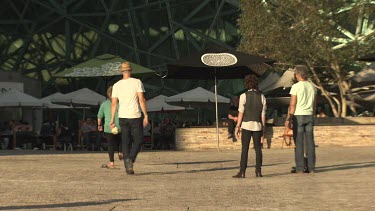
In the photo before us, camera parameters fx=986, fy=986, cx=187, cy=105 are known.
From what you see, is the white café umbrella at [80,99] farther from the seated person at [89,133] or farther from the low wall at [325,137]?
the low wall at [325,137]

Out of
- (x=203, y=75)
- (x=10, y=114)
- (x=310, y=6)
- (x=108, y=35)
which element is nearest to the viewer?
(x=203, y=75)

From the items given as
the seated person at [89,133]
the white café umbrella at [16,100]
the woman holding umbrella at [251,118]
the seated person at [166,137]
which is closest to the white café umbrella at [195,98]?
the seated person at [166,137]

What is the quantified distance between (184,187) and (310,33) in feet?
57.1

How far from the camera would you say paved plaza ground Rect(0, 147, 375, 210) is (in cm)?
927

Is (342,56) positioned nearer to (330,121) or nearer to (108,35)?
(330,121)

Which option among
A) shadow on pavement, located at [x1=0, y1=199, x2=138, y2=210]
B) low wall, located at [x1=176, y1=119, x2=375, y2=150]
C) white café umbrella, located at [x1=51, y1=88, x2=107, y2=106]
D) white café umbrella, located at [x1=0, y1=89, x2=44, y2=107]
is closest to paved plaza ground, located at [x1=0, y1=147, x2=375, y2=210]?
shadow on pavement, located at [x1=0, y1=199, x2=138, y2=210]

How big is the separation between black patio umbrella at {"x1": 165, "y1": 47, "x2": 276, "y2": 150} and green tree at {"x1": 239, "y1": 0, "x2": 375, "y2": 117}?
496 cm

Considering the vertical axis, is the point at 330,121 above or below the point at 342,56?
below

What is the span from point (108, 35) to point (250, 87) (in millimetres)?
40334

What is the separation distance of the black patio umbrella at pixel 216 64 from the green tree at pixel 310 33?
16.3ft

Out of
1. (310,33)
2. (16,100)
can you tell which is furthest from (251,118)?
(16,100)

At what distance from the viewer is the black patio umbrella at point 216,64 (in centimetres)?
2162

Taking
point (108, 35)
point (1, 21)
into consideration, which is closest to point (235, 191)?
point (108, 35)

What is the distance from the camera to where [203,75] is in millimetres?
23844
